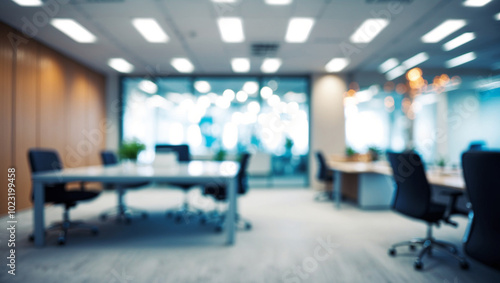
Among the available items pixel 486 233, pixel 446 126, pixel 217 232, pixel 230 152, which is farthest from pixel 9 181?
pixel 446 126

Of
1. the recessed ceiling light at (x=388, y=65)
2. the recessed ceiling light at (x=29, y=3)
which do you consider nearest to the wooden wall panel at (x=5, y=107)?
the recessed ceiling light at (x=29, y=3)

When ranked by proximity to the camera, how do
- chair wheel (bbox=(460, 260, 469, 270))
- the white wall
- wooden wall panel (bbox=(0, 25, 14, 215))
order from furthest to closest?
the white wall → wooden wall panel (bbox=(0, 25, 14, 215)) → chair wheel (bbox=(460, 260, 469, 270))

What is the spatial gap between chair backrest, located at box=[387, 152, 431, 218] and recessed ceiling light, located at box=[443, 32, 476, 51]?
4.16m

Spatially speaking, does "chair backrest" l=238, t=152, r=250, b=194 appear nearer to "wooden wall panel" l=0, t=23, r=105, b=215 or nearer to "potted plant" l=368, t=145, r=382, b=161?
"potted plant" l=368, t=145, r=382, b=161

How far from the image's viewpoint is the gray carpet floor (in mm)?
2307

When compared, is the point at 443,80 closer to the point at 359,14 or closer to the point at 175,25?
the point at 359,14

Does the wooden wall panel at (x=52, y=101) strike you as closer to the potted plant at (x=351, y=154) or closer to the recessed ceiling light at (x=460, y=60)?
the potted plant at (x=351, y=154)

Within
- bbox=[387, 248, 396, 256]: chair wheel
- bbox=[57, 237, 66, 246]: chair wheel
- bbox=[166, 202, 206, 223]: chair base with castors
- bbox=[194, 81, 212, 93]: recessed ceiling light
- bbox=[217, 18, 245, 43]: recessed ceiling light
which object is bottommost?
bbox=[166, 202, 206, 223]: chair base with castors

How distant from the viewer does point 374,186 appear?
16.2 ft

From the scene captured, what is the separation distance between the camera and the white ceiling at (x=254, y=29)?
4.04 meters

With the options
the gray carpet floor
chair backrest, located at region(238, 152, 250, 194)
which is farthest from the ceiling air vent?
the gray carpet floor

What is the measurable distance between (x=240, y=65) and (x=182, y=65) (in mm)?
1448

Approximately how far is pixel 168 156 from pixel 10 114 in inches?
122

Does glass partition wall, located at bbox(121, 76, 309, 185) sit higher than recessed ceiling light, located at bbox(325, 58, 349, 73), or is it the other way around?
recessed ceiling light, located at bbox(325, 58, 349, 73)
